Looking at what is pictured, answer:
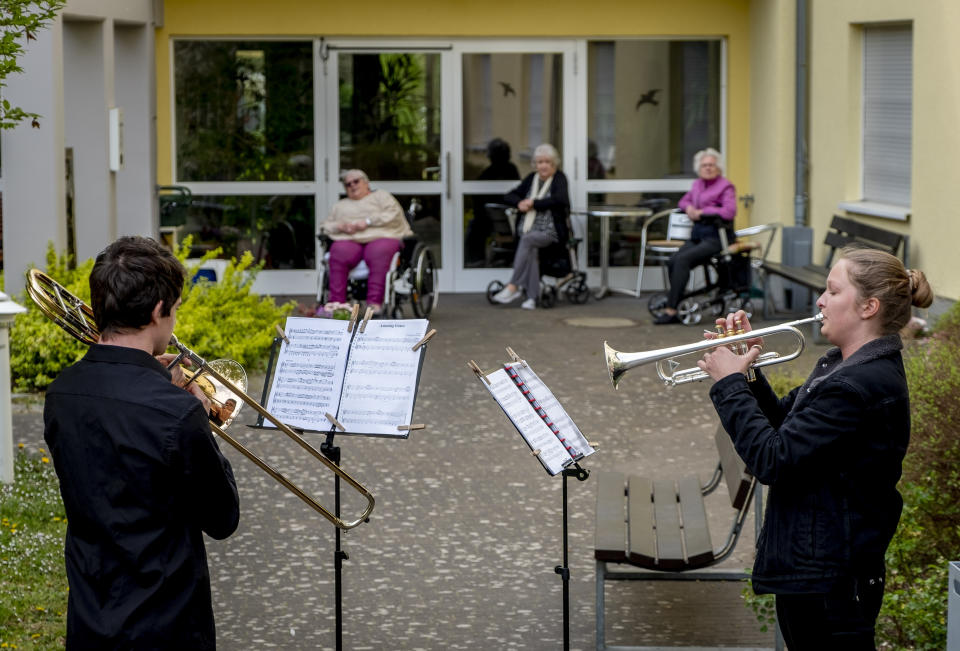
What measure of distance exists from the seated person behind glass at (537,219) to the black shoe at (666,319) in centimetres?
136

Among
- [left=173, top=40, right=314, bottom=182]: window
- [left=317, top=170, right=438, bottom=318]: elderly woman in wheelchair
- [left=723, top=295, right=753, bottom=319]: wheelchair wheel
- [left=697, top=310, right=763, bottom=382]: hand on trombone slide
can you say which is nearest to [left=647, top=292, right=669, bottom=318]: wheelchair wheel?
[left=723, top=295, right=753, bottom=319]: wheelchair wheel

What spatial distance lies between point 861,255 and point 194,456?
1673 millimetres

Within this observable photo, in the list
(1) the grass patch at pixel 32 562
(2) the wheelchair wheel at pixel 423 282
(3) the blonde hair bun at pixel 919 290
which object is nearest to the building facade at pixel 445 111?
(2) the wheelchair wheel at pixel 423 282

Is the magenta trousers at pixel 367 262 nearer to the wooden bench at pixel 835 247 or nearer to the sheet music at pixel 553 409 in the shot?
the wooden bench at pixel 835 247

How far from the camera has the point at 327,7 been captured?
1388cm

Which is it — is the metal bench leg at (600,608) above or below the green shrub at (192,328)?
below

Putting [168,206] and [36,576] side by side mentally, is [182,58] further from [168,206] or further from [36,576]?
[36,576]

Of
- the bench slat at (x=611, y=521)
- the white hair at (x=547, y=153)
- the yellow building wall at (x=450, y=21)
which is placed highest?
the yellow building wall at (x=450, y=21)

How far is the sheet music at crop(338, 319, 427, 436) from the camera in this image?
13.3ft

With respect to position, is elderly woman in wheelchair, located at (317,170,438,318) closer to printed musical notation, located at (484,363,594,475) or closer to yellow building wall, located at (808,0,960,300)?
yellow building wall, located at (808,0,960,300)

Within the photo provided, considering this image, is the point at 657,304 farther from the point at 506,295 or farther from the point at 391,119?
the point at 391,119

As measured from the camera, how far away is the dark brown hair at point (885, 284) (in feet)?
11.1

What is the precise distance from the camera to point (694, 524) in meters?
5.12

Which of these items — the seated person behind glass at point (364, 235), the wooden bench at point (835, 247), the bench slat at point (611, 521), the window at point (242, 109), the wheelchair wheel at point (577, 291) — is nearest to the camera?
the bench slat at point (611, 521)
